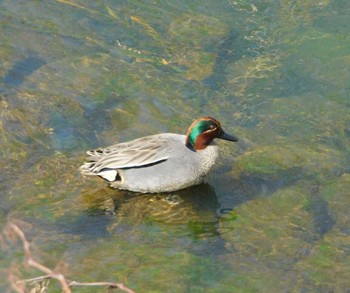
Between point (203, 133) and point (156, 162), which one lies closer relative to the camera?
point (156, 162)

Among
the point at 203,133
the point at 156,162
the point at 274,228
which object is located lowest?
the point at 274,228

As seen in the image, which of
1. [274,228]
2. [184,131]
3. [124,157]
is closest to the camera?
[274,228]

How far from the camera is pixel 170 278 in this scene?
17.5ft

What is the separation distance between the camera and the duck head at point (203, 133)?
6.65 meters

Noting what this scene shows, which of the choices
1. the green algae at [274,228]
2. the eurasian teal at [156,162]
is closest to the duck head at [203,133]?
the eurasian teal at [156,162]

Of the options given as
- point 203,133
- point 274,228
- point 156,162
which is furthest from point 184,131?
point 274,228

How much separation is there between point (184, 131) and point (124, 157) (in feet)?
3.30

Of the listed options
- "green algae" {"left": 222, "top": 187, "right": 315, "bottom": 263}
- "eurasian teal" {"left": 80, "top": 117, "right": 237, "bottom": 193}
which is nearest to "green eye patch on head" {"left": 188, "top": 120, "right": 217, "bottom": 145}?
"eurasian teal" {"left": 80, "top": 117, "right": 237, "bottom": 193}

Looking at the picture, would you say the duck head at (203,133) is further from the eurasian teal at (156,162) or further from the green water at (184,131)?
the green water at (184,131)

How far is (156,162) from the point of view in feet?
21.4

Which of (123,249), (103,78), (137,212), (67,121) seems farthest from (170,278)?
(103,78)

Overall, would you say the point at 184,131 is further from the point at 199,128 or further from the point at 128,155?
the point at 128,155

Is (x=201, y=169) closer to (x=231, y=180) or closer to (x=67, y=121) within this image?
(x=231, y=180)

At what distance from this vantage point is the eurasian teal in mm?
6473
